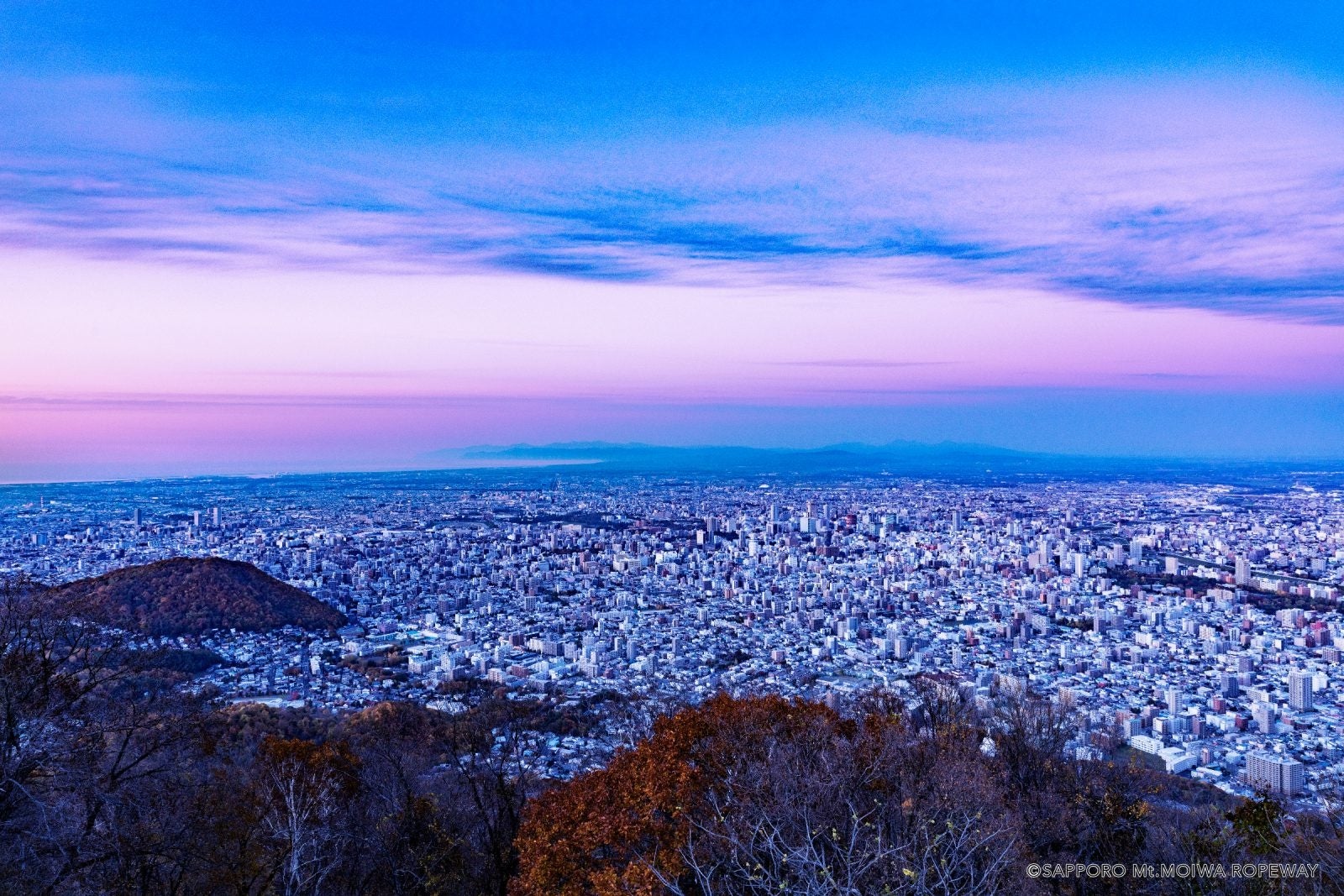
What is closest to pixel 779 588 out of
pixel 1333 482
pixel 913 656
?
pixel 913 656

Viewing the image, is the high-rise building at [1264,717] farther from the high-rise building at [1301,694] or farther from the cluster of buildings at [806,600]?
the high-rise building at [1301,694]

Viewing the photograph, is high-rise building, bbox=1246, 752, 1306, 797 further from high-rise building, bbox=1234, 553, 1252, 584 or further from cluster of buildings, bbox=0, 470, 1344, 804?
high-rise building, bbox=1234, 553, 1252, 584

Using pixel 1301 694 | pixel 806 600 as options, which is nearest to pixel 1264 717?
pixel 1301 694

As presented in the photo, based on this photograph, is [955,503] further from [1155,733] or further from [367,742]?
[367,742]

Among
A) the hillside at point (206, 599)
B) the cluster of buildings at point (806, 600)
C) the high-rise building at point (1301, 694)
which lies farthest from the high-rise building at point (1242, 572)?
the hillside at point (206, 599)

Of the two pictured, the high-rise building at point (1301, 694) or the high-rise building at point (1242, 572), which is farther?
the high-rise building at point (1242, 572)

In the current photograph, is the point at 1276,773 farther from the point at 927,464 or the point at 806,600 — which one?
→ the point at 927,464
